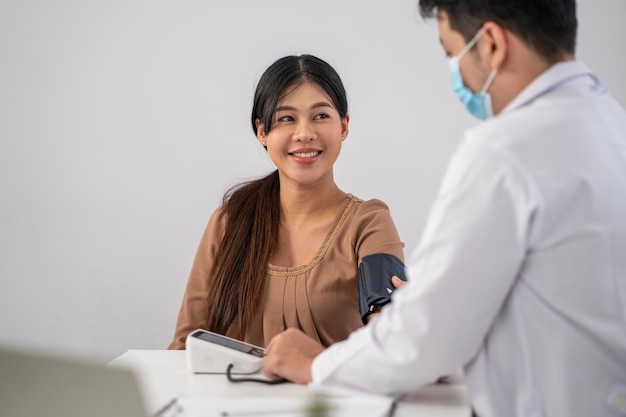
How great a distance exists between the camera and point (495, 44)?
56.9 inches

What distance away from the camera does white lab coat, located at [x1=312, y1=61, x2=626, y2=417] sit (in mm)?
1304

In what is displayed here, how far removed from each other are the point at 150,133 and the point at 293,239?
68.2 inches

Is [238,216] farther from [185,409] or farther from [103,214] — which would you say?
[103,214]

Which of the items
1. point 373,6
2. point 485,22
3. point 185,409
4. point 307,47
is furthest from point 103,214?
point 485,22

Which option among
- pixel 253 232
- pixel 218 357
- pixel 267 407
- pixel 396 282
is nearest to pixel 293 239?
pixel 253 232

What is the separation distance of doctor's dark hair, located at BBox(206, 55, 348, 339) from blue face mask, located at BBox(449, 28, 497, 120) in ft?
3.14

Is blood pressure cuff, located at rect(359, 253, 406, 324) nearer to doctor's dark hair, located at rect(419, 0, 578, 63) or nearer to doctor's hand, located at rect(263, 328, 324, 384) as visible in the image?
doctor's hand, located at rect(263, 328, 324, 384)

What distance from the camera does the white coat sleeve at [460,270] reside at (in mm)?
1300

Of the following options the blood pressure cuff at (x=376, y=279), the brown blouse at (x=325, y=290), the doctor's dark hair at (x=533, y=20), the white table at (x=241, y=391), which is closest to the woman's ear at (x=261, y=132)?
the brown blouse at (x=325, y=290)

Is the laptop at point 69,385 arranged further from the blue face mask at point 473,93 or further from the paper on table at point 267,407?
the blue face mask at point 473,93

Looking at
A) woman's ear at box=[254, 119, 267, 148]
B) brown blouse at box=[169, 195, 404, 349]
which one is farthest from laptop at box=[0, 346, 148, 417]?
woman's ear at box=[254, 119, 267, 148]

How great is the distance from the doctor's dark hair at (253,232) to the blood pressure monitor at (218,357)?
1.74 ft

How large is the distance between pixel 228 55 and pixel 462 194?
2.83 meters

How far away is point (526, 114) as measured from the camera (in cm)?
137
